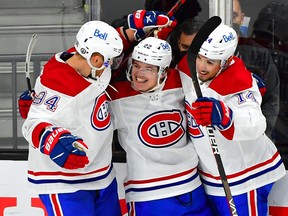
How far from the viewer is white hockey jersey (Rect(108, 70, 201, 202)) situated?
3.81 metres

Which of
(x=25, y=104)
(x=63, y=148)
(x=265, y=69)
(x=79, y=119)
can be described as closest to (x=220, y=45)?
(x=265, y=69)

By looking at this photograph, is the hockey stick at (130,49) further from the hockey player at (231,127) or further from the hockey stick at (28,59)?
the hockey stick at (28,59)

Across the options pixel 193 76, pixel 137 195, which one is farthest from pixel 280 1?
pixel 137 195

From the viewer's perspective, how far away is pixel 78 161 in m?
3.42

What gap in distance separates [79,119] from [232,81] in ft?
1.96

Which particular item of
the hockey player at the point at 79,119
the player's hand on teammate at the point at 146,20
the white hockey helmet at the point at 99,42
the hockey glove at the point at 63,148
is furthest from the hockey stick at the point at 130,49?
the hockey glove at the point at 63,148

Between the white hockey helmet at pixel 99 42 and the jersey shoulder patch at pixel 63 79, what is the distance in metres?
0.07

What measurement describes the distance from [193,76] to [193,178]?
1.67 feet

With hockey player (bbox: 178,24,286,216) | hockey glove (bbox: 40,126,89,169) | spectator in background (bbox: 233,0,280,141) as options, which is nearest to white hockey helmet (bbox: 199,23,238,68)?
hockey player (bbox: 178,24,286,216)

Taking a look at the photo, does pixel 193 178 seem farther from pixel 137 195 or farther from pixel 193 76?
pixel 193 76

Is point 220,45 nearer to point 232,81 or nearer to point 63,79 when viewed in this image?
point 232,81

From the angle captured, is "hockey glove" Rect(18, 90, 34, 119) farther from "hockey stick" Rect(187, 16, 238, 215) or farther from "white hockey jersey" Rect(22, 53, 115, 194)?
"hockey stick" Rect(187, 16, 238, 215)

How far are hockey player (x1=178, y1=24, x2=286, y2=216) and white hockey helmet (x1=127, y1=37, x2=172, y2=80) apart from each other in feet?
0.41

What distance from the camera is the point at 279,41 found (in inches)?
158
